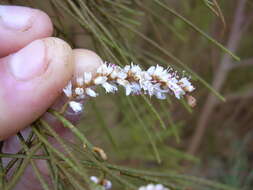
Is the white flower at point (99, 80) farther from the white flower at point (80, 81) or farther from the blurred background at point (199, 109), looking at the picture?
the blurred background at point (199, 109)

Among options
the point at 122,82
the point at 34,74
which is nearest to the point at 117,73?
the point at 122,82

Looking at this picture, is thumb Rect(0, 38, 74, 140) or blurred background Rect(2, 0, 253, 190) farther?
blurred background Rect(2, 0, 253, 190)

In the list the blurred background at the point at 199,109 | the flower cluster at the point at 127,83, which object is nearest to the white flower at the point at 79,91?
the flower cluster at the point at 127,83

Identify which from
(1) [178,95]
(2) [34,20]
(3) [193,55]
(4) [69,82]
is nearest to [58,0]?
(2) [34,20]

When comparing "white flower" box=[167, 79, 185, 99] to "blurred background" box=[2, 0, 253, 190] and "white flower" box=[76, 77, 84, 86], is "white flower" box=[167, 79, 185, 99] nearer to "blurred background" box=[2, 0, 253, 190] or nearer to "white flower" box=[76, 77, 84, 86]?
"white flower" box=[76, 77, 84, 86]

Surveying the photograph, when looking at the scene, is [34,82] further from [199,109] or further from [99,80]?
[199,109]

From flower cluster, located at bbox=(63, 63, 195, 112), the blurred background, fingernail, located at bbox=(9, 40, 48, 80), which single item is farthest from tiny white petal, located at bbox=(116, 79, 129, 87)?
the blurred background
